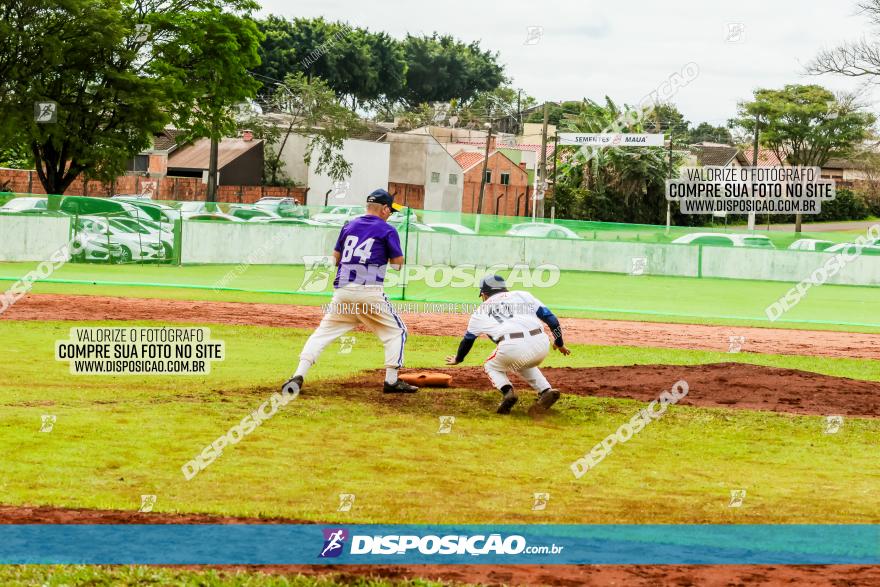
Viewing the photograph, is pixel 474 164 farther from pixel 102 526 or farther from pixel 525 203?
pixel 102 526

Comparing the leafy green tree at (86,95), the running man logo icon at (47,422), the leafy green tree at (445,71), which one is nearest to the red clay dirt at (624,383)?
the running man logo icon at (47,422)

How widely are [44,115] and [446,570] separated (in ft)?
116

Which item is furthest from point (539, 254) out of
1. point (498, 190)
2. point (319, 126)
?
point (498, 190)

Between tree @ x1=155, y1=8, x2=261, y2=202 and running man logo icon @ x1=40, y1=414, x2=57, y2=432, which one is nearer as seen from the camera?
running man logo icon @ x1=40, y1=414, x2=57, y2=432

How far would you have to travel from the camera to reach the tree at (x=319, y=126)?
6738cm

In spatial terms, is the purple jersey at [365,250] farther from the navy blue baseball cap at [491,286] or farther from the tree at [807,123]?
the tree at [807,123]

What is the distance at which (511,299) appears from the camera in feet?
35.2

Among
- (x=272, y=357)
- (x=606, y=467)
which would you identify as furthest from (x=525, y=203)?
(x=606, y=467)

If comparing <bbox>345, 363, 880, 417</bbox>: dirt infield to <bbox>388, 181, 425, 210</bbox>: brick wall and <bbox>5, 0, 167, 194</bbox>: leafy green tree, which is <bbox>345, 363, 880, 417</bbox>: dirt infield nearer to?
<bbox>5, 0, 167, 194</bbox>: leafy green tree

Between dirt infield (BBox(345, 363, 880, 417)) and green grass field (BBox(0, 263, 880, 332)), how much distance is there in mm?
10887

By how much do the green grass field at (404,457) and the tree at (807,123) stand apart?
63377mm

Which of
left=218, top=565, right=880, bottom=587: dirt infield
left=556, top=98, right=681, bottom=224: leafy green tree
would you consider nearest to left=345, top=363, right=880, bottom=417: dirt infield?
left=218, top=565, right=880, bottom=587: dirt infield

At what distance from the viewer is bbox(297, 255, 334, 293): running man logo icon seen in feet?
89.3

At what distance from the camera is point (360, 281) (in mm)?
11039
